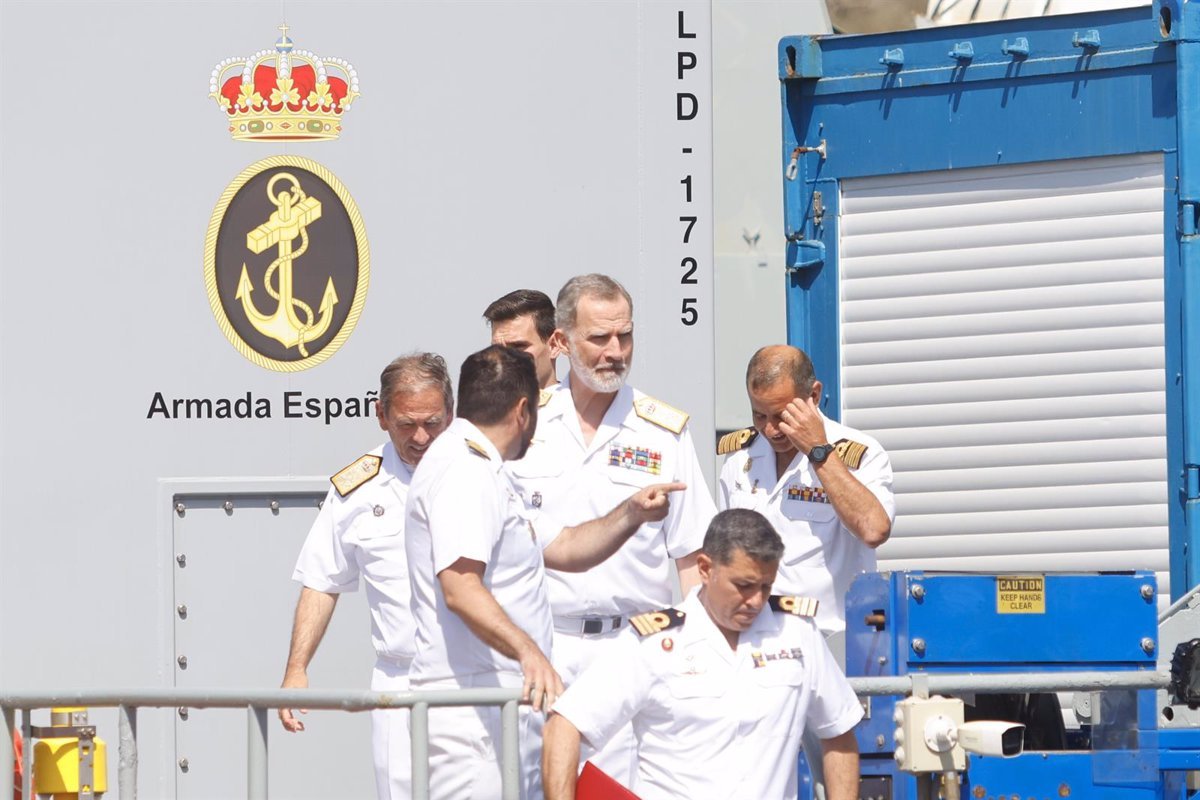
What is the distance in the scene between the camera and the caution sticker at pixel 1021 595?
4.46 metres

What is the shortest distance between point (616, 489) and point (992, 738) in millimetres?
1256

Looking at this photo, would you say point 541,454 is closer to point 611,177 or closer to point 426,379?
point 426,379

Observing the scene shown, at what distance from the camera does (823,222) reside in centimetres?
626

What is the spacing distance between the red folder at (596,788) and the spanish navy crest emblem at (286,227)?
7.60 ft

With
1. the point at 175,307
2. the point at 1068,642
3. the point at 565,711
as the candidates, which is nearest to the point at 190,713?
the point at 175,307

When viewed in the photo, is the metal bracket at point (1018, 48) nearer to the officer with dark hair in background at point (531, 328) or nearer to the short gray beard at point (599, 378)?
the officer with dark hair in background at point (531, 328)

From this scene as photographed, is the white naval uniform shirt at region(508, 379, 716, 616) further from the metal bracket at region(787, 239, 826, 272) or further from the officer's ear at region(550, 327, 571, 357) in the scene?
the metal bracket at region(787, 239, 826, 272)

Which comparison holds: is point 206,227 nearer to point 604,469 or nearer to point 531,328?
point 531,328

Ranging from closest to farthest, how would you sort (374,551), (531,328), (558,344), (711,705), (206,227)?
(711,705) → (374,551) → (558,344) → (531,328) → (206,227)

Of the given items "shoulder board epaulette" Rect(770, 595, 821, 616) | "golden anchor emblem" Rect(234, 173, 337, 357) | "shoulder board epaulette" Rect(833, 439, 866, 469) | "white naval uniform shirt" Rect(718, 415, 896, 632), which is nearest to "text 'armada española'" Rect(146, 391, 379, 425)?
"golden anchor emblem" Rect(234, 173, 337, 357)

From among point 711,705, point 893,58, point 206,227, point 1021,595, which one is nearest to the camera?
point 711,705

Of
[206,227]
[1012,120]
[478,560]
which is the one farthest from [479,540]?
[1012,120]

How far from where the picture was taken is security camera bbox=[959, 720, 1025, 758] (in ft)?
13.9

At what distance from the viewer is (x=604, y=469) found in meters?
5.05
